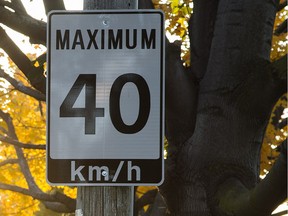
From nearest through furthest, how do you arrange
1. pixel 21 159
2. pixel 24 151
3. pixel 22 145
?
pixel 22 145
pixel 21 159
pixel 24 151

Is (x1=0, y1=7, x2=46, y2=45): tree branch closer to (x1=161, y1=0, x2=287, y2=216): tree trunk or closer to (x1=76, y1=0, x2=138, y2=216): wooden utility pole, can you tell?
(x1=161, y1=0, x2=287, y2=216): tree trunk

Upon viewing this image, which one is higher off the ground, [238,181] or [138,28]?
[138,28]

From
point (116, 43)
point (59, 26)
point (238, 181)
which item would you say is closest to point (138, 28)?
point (116, 43)

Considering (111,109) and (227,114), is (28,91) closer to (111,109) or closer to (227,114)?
(227,114)

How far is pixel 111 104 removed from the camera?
388cm

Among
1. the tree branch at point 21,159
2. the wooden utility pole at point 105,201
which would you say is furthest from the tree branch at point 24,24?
the tree branch at point 21,159

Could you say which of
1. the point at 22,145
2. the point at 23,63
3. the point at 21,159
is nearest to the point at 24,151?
the point at 21,159

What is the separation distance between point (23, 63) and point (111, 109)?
14.7 ft

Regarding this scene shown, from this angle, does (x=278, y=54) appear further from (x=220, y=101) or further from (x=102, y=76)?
(x=102, y=76)

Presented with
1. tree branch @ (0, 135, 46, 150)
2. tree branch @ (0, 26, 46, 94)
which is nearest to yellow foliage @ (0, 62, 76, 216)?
tree branch @ (0, 135, 46, 150)

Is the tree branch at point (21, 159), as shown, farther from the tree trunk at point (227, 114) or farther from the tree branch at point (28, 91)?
the tree trunk at point (227, 114)

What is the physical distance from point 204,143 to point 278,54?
6717 millimetres

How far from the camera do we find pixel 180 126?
26.7ft

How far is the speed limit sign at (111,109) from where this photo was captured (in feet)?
12.6
